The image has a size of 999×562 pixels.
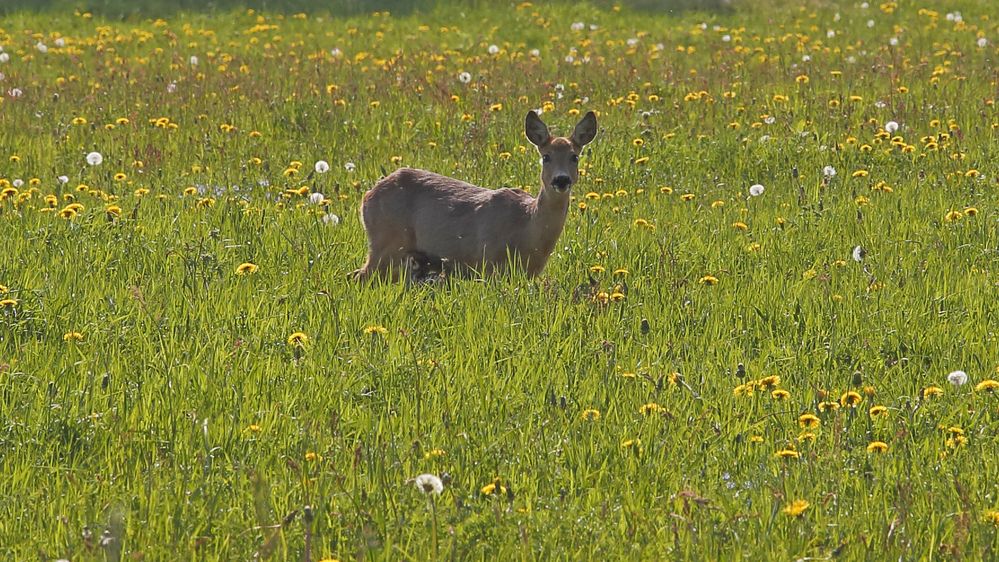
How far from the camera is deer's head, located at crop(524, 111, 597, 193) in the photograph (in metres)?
7.15

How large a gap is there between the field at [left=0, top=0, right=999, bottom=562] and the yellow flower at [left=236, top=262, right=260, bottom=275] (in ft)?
0.11

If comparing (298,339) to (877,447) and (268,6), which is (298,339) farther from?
(268,6)

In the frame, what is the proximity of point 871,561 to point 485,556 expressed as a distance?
1.04 metres

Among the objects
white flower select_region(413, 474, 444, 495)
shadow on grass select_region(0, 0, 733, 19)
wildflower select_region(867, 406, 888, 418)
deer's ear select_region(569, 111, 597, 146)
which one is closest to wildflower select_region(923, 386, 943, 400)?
wildflower select_region(867, 406, 888, 418)

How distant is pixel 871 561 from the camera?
12.2 ft

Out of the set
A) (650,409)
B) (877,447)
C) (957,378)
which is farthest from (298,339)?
(957,378)

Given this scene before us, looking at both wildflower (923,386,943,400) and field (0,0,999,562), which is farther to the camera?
wildflower (923,386,943,400)

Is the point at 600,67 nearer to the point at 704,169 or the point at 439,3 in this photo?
the point at 704,169

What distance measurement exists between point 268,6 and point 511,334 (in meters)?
16.5

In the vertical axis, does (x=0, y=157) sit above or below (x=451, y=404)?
below

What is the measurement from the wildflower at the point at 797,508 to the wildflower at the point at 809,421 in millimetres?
675

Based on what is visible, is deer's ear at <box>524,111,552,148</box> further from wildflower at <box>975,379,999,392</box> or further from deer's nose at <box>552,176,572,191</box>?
wildflower at <box>975,379,999,392</box>

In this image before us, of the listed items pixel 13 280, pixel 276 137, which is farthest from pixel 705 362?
pixel 276 137

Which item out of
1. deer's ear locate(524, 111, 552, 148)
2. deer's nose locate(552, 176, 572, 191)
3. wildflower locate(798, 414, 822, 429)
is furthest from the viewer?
deer's ear locate(524, 111, 552, 148)
